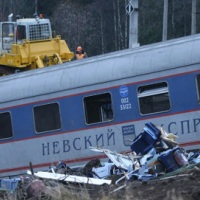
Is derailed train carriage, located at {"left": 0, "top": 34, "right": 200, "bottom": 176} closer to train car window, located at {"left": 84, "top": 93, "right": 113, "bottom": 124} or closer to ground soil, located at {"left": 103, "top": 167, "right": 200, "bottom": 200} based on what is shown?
train car window, located at {"left": 84, "top": 93, "right": 113, "bottom": 124}

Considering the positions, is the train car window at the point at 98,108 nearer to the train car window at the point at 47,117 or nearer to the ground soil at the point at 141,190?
the train car window at the point at 47,117

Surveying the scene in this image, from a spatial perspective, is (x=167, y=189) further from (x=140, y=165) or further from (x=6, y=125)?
(x=6, y=125)

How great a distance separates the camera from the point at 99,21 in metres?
57.1

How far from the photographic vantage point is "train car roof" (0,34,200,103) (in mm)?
16734

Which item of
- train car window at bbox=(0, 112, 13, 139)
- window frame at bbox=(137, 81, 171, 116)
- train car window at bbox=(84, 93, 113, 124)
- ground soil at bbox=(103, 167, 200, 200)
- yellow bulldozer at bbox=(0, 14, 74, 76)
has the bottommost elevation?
train car window at bbox=(0, 112, 13, 139)

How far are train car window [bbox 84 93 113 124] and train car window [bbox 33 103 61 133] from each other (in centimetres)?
88

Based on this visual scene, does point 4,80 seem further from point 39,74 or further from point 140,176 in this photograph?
point 140,176

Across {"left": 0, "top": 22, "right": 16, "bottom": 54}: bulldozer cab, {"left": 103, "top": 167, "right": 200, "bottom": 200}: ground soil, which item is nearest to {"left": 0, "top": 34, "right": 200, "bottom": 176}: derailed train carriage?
{"left": 103, "top": 167, "right": 200, "bottom": 200}: ground soil

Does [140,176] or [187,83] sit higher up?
[187,83]

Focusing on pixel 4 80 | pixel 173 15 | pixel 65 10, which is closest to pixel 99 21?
pixel 65 10

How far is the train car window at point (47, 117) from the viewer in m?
18.6

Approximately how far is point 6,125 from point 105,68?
10.4ft

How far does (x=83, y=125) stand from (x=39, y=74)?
79.8 inches

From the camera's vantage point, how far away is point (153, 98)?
1697cm
